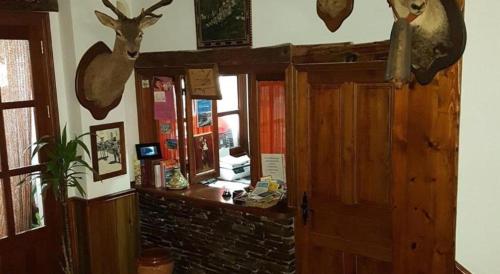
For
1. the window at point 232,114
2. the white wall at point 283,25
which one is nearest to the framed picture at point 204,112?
the window at point 232,114

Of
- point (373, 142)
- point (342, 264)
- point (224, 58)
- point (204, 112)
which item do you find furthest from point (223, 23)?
point (342, 264)

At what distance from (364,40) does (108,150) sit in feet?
7.38

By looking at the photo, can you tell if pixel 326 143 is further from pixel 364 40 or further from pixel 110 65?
pixel 110 65

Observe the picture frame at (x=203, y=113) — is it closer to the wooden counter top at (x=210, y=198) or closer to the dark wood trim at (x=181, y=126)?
the dark wood trim at (x=181, y=126)

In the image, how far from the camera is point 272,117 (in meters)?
3.62

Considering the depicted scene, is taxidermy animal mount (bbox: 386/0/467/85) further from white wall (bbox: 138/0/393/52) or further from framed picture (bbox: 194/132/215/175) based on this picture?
framed picture (bbox: 194/132/215/175)

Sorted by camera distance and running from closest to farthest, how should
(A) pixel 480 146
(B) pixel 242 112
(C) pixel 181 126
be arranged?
(A) pixel 480 146 → (C) pixel 181 126 → (B) pixel 242 112

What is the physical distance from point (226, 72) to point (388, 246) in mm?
1727

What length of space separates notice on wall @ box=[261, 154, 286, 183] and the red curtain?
38mm

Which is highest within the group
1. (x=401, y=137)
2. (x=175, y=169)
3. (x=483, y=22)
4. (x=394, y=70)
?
(x=483, y=22)

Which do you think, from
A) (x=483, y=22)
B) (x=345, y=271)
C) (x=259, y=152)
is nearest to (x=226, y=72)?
(x=259, y=152)

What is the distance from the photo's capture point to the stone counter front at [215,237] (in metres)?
3.41

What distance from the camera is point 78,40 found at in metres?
3.76

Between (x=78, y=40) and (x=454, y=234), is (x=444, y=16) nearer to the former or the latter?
(x=454, y=234)
